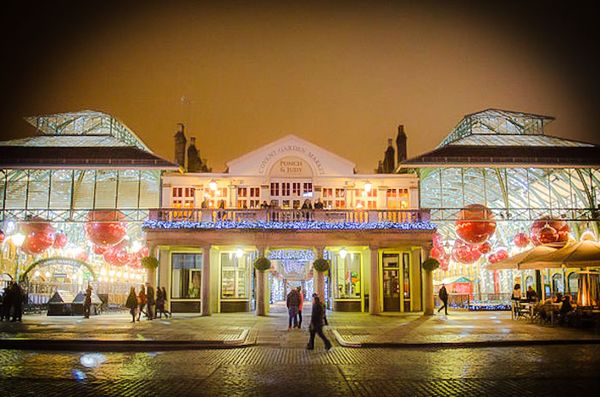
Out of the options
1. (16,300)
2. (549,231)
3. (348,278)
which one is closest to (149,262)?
(16,300)

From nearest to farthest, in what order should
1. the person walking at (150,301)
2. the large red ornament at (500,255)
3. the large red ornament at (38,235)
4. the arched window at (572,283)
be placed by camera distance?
the large red ornament at (38,235)
the person walking at (150,301)
the large red ornament at (500,255)
the arched window at (572,283)

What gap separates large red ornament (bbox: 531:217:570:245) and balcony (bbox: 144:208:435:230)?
719 centimetres

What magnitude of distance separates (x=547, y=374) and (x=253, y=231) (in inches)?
829

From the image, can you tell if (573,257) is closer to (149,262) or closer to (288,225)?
(288,225)

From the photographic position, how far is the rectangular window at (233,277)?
119ft

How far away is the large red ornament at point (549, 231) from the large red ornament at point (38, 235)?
69.9 feet

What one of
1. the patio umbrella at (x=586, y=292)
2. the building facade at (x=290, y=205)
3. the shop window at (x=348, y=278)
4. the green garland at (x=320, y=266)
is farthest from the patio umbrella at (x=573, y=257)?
the shop window at (x=348, y=278)

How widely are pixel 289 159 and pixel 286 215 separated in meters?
4.71

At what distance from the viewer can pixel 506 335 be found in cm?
2083

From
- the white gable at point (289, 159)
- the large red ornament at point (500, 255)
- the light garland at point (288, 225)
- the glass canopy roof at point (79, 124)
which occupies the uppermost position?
the glass canopy roof at point (79, 124)

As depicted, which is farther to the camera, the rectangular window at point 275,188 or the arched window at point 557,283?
the arched window at point 557,283

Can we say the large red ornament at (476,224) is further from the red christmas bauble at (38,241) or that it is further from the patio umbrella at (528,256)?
the red christmas bauble at (38,241)

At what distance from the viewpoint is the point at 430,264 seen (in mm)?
32188

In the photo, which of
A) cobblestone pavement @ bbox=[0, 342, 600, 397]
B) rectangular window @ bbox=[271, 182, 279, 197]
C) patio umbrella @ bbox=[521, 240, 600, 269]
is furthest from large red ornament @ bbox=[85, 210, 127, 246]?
patio umbrella @ bbox=[521, 240, 600, 269]
